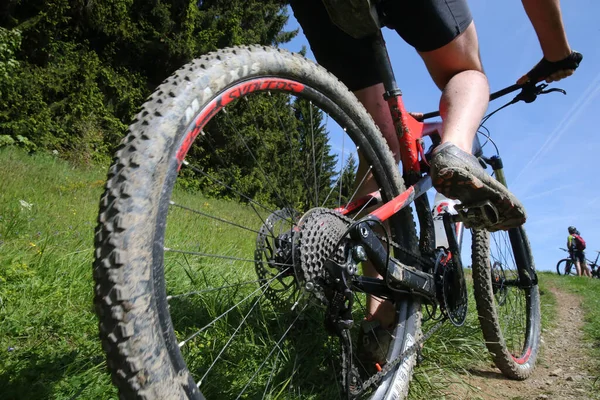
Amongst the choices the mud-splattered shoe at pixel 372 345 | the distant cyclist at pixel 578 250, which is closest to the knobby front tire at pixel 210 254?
the mud-splattered shoe at pixel 372 345

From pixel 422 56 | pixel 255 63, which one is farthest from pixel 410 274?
pixel 255 63

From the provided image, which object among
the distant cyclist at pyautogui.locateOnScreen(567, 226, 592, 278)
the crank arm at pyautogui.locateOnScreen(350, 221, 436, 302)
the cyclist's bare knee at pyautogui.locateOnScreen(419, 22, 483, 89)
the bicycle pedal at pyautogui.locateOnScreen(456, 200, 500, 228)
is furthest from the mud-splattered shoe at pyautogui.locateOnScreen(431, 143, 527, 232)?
the distant cyclist at pyautogui.locateOnScreen(567, 226, 592, 278)

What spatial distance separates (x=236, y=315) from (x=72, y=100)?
47.8ft

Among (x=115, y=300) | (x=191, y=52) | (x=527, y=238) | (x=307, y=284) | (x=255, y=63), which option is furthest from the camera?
(x=191, y=52)

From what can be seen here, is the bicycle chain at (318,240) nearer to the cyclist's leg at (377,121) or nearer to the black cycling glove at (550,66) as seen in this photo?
the cyclist's leg at (377,121)

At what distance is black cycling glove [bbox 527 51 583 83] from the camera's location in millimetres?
1993

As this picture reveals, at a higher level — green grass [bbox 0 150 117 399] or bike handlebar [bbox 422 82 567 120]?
bike handlebar [bbox 422 82 567 120]

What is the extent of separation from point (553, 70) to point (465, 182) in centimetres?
116

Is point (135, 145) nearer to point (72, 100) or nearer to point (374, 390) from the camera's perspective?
point (374, 390)

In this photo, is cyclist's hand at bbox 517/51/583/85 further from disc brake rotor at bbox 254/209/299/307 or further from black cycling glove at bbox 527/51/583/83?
disc brake rotor at bbox 254/209/299/307

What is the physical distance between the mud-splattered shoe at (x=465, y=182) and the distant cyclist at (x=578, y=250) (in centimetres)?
2000

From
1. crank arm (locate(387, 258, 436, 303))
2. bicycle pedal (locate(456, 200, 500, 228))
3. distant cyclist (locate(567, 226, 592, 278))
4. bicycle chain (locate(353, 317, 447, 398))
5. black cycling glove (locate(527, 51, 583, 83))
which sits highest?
distant cyclist (locate(567, 226, 592, 278))

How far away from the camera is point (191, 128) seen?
96 cm

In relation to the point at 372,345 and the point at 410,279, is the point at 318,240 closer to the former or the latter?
the point at 410,279
